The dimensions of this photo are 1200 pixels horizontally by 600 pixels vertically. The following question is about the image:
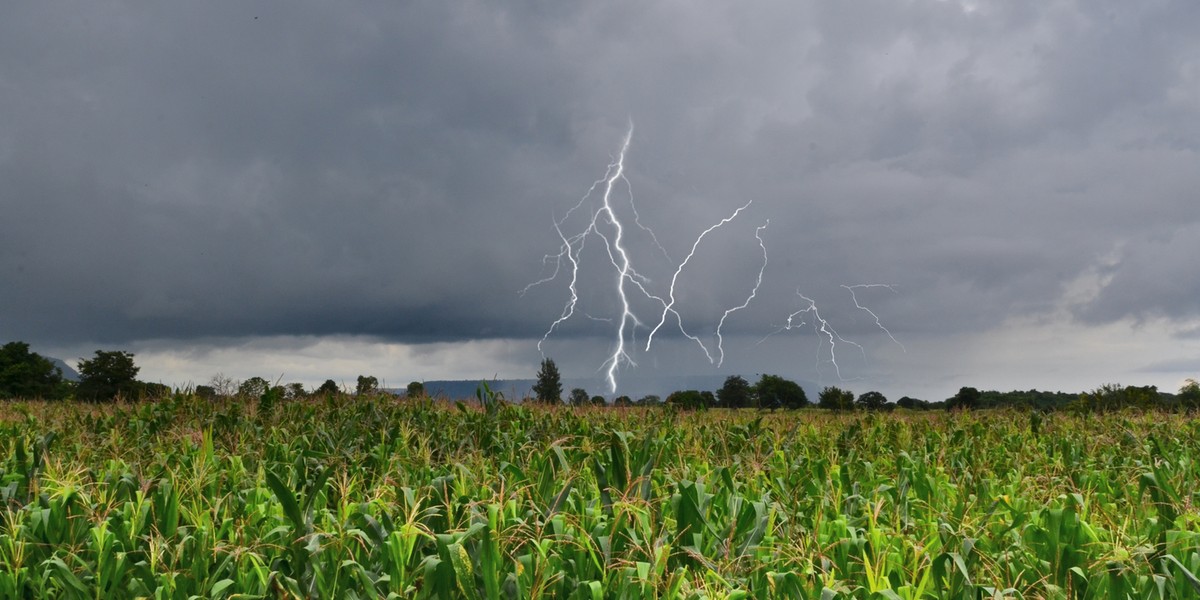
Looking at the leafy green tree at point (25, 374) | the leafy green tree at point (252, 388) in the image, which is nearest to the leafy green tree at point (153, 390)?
the leafy green tree at point (252, 388)

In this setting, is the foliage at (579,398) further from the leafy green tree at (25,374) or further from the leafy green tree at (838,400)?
the leafy green tree at (25,374)

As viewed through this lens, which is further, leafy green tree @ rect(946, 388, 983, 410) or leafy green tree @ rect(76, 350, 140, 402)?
leafy green tree @ rect(76, 350, 140, 402)

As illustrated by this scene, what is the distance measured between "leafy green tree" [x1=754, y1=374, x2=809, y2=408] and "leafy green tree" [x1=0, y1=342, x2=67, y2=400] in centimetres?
3729

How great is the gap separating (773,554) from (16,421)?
578 inches

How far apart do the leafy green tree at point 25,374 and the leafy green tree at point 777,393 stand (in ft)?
122

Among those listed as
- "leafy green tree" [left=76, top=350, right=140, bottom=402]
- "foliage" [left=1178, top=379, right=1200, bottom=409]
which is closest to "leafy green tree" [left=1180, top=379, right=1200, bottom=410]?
"foliage" [left=1178, top=379, right=1200, bottom=409]

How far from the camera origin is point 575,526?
16.3 ft

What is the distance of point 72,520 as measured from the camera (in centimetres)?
561

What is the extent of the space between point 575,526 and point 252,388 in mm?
12170

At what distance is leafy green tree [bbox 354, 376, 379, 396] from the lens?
15.5 metres

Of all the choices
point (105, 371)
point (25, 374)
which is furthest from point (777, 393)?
point (25, 374)

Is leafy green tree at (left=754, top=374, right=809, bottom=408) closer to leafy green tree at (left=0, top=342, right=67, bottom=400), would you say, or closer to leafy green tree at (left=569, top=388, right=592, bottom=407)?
leafy green tree at (left=569, top=388, right=592, bottom=407)

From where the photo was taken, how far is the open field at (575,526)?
4.21 m

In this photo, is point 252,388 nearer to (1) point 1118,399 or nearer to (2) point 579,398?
(2) point 579,398
